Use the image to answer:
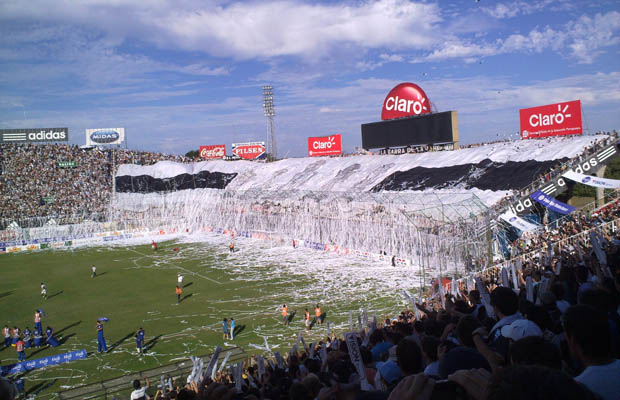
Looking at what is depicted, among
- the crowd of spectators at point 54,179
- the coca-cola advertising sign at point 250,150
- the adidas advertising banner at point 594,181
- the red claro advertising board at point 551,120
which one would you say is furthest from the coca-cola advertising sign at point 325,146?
the adidas advertising banner at point 594,181

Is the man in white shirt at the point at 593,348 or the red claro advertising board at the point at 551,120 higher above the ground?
the red claro advertising board at the point at 551,120

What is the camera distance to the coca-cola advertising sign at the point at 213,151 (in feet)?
311

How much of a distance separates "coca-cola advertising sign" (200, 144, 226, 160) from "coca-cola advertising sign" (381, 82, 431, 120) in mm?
51535

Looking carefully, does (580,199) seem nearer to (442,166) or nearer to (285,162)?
(442,166)

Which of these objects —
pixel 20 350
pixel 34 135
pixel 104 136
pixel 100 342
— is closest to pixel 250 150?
pixel 104 136

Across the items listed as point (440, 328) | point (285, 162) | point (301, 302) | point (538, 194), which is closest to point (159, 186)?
point (285, 162)

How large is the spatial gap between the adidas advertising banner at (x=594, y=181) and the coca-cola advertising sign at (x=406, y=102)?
67.1 feet

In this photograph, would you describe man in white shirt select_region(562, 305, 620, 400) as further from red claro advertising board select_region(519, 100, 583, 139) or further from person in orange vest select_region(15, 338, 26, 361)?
red claro advertising board select_region(519, 100, 583, 139)

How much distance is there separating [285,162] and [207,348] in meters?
48.1

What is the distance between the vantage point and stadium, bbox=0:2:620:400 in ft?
13.8

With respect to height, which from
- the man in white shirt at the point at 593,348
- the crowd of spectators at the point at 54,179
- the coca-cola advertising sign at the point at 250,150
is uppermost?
the coca-cola advertising sign at the point at 250,150

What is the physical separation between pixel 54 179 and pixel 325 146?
4121cm

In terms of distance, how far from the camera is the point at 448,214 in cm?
2847

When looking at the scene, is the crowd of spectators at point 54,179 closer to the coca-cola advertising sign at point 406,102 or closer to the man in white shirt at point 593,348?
the coca-cola advertising sign at point 406,102
